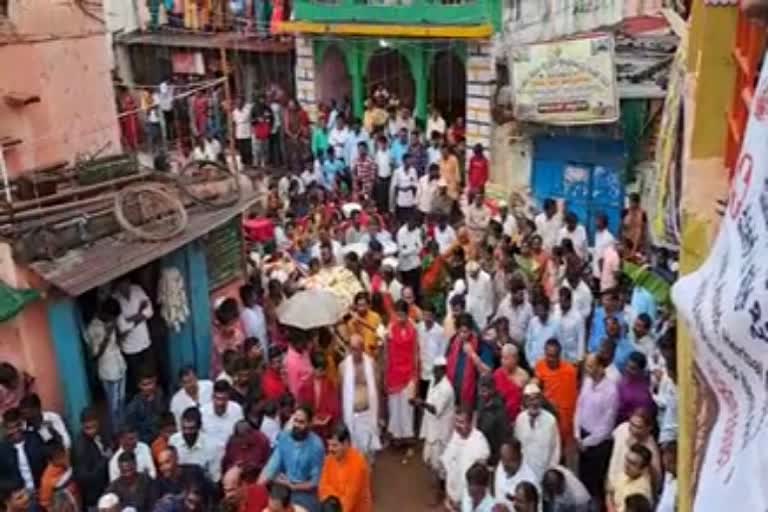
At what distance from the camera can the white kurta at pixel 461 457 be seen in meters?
7.21

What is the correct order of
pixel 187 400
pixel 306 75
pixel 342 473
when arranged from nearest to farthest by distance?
pixel 342 473
pixel 187 400
pixel 306 75

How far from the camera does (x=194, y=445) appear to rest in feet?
24.8

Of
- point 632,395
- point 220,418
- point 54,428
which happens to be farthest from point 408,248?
point 54,428

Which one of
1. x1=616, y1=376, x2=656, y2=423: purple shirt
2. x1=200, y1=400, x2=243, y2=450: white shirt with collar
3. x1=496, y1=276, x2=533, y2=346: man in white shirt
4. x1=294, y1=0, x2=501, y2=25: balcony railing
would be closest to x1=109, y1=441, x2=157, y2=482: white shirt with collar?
x1=200, y1=400, x2=243, y2=450: white shirt with collar

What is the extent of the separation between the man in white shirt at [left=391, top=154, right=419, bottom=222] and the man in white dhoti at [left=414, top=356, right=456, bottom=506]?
5.61 metres

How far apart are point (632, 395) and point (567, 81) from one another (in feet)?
22.5

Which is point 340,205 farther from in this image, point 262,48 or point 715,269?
point 715,269

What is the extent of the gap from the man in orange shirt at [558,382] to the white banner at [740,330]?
4.86m

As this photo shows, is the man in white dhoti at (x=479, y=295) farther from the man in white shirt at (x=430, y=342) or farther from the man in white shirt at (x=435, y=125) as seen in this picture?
the man in white shirt at (x=435, y=125)

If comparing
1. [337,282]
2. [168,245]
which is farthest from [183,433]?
[337,282]

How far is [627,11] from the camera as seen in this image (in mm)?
18406

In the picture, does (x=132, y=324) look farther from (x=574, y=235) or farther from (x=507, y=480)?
(x=574, y=235)

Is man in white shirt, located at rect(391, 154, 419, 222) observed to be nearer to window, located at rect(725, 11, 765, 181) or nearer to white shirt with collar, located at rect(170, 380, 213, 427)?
white shirt with collar, located at rect(170, 380, 213, 427)

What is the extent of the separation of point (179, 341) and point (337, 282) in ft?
5.40
